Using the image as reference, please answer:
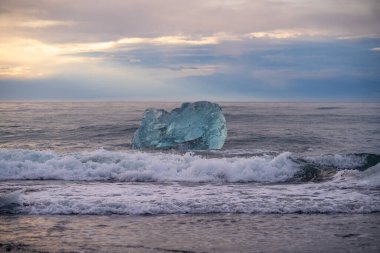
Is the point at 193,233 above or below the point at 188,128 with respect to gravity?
below

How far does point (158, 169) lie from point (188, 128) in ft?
16.3

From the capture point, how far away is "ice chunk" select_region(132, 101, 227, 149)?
18281 millimetres

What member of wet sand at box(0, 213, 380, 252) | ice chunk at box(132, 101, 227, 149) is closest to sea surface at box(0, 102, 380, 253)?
wet sand at box(0, 213, 380, 252)

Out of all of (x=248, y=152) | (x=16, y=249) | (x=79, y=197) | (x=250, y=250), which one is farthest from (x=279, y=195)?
(x=248, y=152)

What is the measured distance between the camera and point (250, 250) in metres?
6.00

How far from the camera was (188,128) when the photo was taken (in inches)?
723

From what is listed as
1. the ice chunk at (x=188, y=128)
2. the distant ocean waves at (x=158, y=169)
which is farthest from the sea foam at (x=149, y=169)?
the ice chunk at (x=188, y=128)

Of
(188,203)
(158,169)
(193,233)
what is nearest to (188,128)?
(158,169)

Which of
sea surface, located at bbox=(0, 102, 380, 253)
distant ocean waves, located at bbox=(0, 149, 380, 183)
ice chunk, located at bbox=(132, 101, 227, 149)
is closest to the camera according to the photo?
sea surface, located at bbox=(0, 102, 380, 253)

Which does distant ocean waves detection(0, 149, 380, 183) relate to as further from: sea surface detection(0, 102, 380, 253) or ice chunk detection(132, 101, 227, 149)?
ice chunk detection(132, 101, 227, 149)

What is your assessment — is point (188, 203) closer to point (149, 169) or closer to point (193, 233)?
point (193, 233)

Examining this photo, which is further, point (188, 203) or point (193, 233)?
point (188, 203)

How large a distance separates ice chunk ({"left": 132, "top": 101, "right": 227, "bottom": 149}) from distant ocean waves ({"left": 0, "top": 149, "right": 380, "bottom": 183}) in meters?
3.17

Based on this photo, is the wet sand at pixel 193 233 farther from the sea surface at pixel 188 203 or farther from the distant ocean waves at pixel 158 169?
the distant ocean waves at pixel 158 169
